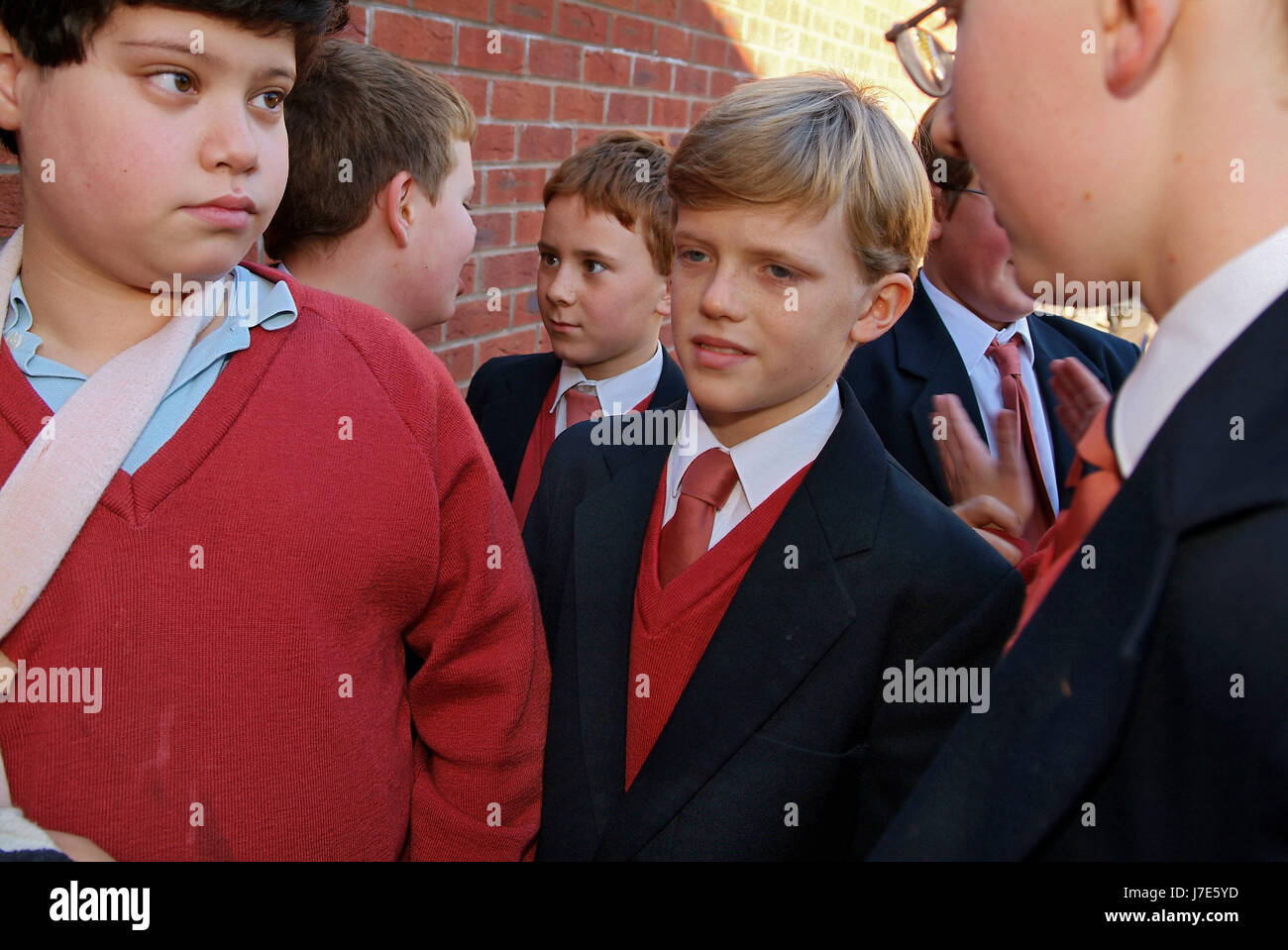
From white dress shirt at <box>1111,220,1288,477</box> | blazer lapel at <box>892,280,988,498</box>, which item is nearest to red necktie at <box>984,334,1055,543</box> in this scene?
blazer lapel at <box>892,280,988,498</box>

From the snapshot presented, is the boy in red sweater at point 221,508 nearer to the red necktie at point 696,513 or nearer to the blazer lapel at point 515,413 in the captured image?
the red necktie at point 696,513

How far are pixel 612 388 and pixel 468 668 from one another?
4.68 feet

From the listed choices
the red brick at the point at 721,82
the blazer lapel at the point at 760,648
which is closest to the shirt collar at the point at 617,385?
the blazer lapel at the point at 760,648

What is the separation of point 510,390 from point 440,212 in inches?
26.6

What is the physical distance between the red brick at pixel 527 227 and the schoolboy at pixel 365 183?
119 centimetres

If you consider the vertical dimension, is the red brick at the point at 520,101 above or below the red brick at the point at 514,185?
above

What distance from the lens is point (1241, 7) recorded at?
2.58ft

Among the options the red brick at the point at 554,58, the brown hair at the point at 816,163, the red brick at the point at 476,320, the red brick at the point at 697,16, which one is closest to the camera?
the brown hair at the point at 816,163

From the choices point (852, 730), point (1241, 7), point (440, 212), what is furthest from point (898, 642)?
point (440, 212)

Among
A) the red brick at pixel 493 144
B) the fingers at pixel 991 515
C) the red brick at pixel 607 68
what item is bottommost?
the fingers at pixel 991 515

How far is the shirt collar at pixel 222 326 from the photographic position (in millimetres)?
1265

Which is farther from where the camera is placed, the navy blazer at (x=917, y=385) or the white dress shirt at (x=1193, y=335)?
the navy blazer at (x=917, y=385)

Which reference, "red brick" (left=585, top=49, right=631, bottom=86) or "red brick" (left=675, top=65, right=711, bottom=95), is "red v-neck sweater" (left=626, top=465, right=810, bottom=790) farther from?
"red brick" (left=675, top=65, right=711, bottom=95)

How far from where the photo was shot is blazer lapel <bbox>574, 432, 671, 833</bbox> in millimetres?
1595
